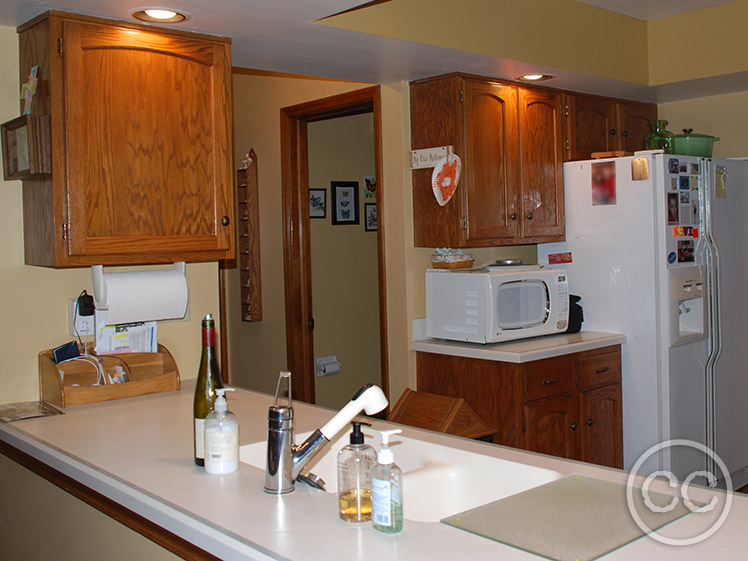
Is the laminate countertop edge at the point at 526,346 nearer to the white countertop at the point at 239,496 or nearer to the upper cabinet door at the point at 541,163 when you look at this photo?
the upper cabinet door at the point at 541,163

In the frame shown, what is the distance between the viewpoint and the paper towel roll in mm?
2527

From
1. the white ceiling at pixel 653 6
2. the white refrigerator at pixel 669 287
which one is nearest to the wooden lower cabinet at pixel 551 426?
the white refrigerator at pixel 669 287

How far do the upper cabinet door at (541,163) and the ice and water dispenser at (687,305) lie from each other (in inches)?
25.0

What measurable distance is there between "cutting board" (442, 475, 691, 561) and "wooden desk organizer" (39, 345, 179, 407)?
4.91 feet

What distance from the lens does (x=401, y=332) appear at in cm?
373

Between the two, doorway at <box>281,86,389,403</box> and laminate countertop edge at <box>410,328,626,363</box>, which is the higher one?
doorway at <box>281,86,389,403</box>

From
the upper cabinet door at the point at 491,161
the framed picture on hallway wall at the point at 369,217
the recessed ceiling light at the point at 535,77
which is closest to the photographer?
the upper cabinet door at the point at 491,161

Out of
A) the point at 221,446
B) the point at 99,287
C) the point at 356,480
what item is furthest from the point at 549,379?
the point at 356,480

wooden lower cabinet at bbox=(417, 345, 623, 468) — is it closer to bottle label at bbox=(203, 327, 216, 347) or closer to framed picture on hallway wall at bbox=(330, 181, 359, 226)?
framed picture on hallway wall at bbox=(330, 181, 359, 226)

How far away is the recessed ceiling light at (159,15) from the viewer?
2.38m

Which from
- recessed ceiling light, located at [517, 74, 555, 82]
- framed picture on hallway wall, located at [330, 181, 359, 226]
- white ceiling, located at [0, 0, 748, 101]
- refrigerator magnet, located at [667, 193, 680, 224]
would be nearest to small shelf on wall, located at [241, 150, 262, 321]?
framed picture on hallway wall, located at [330, 181, 359, 226]

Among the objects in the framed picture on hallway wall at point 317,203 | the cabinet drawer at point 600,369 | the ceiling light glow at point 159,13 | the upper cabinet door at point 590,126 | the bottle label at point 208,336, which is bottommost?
the cabinet drawer at point 600,369

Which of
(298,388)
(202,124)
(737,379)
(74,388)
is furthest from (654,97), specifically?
(74,388)

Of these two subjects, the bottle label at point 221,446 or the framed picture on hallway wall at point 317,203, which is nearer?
the bottle label at point 221,446
